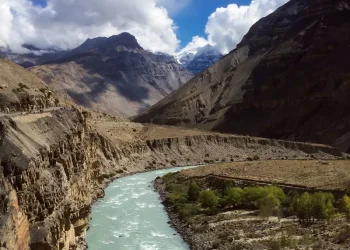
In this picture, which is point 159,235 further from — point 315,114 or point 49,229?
point 315,114

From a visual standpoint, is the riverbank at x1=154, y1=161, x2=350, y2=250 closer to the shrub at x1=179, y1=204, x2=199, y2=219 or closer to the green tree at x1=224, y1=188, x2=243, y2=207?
the shrub at x1=179, y1=204, x2=199, y2=219

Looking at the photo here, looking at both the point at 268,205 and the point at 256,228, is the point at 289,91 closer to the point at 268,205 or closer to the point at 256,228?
the point at 268,205

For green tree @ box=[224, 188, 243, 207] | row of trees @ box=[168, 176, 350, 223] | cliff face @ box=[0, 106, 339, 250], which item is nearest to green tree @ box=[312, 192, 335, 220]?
row of trees @ box=[168, 176, 350, 223]

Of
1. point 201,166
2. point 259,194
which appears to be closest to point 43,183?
point 259,194

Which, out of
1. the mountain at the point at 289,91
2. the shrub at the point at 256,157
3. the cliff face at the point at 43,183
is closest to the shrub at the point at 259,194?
the cliff face at the point at 43,183

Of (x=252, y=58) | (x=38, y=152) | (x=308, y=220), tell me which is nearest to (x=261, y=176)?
(x=308, y=220)

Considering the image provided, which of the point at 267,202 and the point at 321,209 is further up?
the point at 267,202
